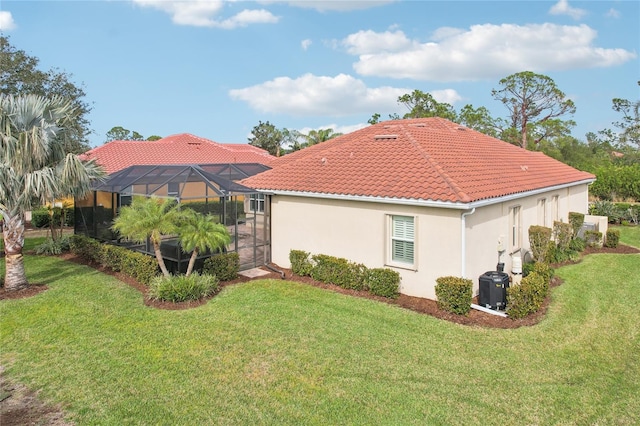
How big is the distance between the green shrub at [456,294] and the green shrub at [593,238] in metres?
12.8

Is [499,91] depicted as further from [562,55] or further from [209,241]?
[209,241]

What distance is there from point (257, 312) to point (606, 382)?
722 cm

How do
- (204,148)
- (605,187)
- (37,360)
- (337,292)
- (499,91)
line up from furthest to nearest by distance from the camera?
1. (499,91)
2. (204,148)
3. (605,187)
4. (337,292)
5. (37,360)

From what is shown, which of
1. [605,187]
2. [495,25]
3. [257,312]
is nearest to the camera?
[257,312]

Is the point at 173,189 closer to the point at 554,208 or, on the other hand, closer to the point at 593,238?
the point at 554,208

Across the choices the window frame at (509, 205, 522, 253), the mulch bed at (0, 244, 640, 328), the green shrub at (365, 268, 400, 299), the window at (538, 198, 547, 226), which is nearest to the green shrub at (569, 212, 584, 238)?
the window at (538, 198, 547, 226)

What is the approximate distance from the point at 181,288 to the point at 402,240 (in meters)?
6.24

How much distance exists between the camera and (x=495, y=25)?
66.7 ft

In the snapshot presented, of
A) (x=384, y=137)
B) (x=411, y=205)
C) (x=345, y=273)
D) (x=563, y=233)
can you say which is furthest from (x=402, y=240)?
(x=563, y=233)

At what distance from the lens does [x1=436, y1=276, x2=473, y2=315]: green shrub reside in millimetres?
10555

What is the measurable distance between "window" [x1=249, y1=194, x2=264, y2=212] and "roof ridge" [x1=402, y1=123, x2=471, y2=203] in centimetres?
586

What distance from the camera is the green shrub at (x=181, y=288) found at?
11.3m

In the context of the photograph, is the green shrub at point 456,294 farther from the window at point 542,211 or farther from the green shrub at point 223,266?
the window at point 542,211

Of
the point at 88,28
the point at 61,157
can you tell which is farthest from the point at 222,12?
the point at 61,157
